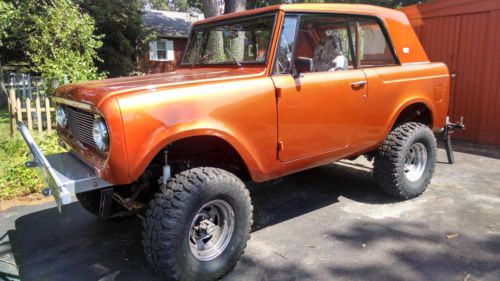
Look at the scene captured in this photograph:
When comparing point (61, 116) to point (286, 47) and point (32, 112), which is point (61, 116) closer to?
point (286, 47)

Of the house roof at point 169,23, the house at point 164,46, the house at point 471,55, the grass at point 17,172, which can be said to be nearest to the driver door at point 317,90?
the grass at point 17,172

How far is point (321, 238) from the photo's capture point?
12.4 feet

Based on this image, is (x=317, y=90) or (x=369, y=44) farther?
(x=369, y=44)

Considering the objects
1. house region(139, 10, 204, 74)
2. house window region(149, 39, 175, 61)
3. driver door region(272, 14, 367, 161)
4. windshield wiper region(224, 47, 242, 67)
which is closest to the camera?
driver door region(272, 14, 367, 161)

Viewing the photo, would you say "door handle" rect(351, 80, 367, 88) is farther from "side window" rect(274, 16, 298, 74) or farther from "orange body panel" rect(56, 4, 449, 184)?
"side window" rect(274, 16, 298, 74)

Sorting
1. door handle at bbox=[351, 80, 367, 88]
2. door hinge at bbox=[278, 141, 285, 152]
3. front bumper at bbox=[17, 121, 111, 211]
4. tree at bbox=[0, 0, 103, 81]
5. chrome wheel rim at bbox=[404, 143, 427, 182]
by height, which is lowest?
chrome wheel rim at bbox=[404, 143, 427, 182]

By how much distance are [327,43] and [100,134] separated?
Answer: 254cm

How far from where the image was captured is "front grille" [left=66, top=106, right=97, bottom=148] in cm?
301

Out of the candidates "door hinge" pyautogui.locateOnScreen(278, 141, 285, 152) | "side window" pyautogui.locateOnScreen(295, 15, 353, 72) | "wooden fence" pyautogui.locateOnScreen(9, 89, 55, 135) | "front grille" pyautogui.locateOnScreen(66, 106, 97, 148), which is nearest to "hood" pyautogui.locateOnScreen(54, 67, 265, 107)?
"front grille" pyautogui.locateOnScreen(66, 106, 97, 148)

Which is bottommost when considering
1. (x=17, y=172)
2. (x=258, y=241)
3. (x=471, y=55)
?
(x=258, y=241)

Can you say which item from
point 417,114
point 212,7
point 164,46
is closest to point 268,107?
point 417,114

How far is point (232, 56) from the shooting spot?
3.91m

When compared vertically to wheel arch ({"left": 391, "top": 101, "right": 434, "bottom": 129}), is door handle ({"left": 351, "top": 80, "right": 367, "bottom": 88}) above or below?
above

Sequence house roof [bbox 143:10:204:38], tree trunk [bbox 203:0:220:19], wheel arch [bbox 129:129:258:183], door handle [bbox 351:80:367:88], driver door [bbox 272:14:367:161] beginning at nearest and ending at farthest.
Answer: wheel arch [bbox 129:129:258:183] < driver door [bbox 272:14:367:161] < door handle [bbox 351:80:367:88] < tree trunk [bbox 203:0:220:19] < house roof [bbox 143:10:204:38]
